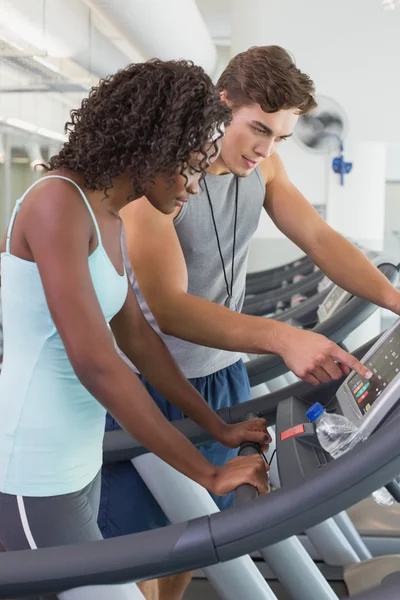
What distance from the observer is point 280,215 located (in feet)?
6.31

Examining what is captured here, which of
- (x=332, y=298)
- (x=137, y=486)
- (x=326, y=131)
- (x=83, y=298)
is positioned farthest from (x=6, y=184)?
(x=83, y=298)

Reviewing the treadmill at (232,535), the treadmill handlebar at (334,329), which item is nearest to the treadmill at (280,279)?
the treadmill handlebar at (334,329)

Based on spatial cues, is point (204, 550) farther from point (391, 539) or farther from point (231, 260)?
point (391, 539)

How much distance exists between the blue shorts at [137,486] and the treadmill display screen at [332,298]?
85cm

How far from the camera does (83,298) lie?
3.49 feet

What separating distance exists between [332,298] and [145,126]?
5.43ft

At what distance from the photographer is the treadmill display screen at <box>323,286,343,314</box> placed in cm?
258

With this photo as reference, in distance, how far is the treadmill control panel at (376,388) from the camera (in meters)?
1.22

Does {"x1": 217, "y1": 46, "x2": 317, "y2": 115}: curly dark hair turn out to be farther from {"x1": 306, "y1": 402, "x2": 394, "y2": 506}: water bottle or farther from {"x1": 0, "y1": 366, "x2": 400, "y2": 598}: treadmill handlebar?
{"x1": 0, "y1": 366, "x2": 400, "y2": 598}: treadmill handlebar

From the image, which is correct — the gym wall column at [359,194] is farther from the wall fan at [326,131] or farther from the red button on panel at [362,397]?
the red button on panel at [362,397]

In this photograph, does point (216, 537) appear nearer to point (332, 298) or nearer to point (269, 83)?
point (269, 83)

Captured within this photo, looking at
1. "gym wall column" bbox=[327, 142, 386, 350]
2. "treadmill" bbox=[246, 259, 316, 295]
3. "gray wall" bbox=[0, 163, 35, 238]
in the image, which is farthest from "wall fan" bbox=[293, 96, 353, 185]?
"gray wall" bbox=[0, 163, 35, 238]

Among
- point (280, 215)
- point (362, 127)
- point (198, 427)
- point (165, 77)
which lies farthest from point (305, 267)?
point (165, 77)

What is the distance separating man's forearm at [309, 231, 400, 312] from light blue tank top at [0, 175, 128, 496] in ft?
2.74
